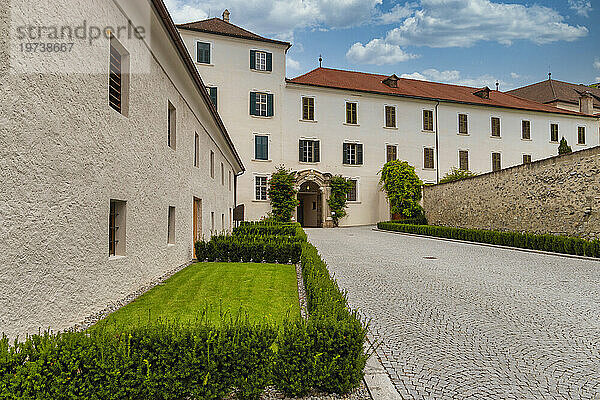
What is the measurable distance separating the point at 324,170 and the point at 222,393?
101 feet

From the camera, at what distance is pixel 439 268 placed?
11.9m

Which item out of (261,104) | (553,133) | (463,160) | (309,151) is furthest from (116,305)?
(553,133)

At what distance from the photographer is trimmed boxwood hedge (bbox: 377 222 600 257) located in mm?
14266

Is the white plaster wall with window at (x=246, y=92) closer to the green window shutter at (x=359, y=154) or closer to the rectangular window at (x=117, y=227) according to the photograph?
the green window shutter at (x=359, y=154)

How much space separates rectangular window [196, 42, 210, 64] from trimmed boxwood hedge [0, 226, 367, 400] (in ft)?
97.5

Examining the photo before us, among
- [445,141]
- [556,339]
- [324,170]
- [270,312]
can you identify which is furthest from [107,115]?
[445,141]

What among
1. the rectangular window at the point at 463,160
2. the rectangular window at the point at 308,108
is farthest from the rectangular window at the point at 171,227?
the rectangular window at the point at 463,160

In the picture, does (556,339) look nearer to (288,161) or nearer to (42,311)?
(42,311)

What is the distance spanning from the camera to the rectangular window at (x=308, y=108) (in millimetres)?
33500

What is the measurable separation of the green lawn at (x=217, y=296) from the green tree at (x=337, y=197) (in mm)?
22700

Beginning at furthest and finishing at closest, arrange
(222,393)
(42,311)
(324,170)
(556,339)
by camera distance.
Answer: (324,170)
(556,339)
(42,311)
(222,393)

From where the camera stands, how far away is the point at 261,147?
32250 millimetres

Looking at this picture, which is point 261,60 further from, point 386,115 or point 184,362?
point 184,362

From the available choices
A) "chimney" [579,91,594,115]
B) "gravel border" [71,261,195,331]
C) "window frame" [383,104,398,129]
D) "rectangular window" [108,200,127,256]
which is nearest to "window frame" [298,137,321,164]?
"window frame" [383,104,398,129]
